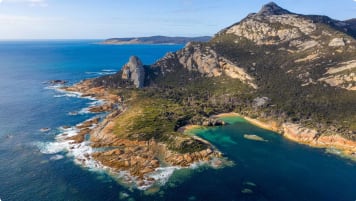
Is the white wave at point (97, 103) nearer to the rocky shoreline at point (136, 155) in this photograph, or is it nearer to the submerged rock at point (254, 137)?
the rocky shoreline at point (136, 155)

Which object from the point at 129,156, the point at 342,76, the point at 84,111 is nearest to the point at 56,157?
the point at 129,156

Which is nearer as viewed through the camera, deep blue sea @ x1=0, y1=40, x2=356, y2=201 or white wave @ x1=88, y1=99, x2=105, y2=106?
deep blue sea @ x1=0, y1=40, x2=356, y2=201

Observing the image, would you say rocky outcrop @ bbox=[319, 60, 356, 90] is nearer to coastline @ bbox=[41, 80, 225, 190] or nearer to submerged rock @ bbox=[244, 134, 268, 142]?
submerged rock @ bbox=[244, 134, 268, 142]

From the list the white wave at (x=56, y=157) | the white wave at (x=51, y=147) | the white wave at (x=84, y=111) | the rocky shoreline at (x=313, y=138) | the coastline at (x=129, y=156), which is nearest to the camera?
the coastline at (x=129, y=156)

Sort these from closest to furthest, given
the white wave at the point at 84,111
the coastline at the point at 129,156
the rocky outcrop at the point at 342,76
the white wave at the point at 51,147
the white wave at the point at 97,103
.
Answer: the coastline at the point at 129,156 < the white wave at the point at 51,147 < the white wave at the point at 84,111 < the rocky outcrop at the point at 342,76 < the white wave at the point at 97,103

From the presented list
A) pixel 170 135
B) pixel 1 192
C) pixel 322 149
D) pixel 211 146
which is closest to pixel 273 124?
pixel 322 149

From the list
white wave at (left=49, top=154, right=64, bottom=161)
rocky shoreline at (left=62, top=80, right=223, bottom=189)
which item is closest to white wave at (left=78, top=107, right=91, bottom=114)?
rocky shoreline at (left=62, top=80, right=223, bottom=189)

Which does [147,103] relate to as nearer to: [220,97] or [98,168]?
[220,97]

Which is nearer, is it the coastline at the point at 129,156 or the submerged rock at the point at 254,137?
the coastline at the point at 129,156

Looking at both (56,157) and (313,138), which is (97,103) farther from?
(313,138)

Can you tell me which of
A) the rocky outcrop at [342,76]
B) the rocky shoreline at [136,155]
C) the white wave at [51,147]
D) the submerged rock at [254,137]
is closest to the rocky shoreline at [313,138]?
the submerged rock at [254,137]
